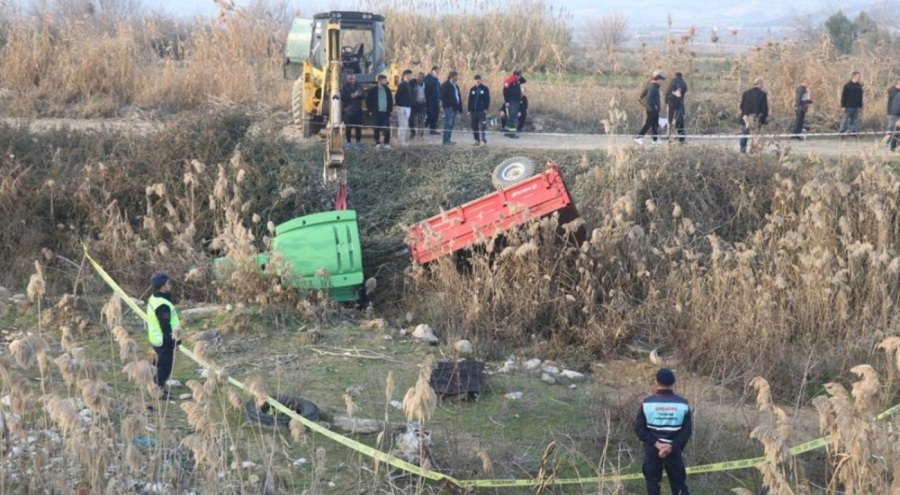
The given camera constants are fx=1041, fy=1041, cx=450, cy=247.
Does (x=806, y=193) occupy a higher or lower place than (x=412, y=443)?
higher

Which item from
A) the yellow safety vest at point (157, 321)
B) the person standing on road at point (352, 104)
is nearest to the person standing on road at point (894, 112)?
the person standing on road at point (352, 104)

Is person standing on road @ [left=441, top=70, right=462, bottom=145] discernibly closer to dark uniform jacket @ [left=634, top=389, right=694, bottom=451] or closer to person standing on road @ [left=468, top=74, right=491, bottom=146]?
person standing on road @ [left=468, top=74, right=491, bottom=146]

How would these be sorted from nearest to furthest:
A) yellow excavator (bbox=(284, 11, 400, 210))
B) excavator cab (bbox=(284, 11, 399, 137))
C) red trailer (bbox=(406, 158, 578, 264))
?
red trailer (bbox=(406, 158, 578, 264)), yellow excavator (bbox=(284, 11, 400, 210)), excavator cab (bbox=(284, 11, 399, 137))

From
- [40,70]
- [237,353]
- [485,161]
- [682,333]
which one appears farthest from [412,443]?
[40,70]

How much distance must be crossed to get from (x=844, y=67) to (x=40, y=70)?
A: 1743cm

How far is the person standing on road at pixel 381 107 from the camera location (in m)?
17.4

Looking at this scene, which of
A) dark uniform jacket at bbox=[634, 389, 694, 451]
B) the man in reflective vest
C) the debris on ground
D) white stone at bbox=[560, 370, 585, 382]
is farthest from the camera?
white stone at bbox=[560, 370, 585, 382]

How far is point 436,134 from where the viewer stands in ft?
63.9

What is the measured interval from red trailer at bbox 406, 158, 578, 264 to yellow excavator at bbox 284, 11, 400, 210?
393 centimetres

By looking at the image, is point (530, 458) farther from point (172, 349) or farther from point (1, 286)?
point (1, 286)

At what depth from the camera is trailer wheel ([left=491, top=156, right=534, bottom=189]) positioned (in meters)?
14.9

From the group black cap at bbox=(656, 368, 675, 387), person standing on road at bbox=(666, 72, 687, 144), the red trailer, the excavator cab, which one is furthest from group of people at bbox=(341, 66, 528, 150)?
black cap at bbox=(656, 368, 675, 387)

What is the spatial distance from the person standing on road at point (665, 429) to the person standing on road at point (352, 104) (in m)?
10.9

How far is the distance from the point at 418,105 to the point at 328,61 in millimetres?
2026
